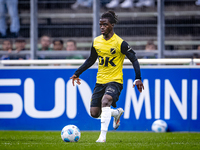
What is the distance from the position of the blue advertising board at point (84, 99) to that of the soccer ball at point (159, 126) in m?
0.16

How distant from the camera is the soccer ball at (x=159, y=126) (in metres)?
7.63

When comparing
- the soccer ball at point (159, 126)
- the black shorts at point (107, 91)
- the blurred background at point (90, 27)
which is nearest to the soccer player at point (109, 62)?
the black shorts at point (107, 91)

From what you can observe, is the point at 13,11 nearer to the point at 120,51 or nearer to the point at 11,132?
the point at 11,132

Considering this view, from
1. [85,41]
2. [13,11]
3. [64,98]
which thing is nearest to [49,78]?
[64,98]

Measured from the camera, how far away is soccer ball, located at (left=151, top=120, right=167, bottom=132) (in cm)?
763

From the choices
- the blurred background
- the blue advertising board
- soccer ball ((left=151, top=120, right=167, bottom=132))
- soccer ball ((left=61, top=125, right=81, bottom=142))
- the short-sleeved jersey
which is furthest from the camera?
→ the blurred background

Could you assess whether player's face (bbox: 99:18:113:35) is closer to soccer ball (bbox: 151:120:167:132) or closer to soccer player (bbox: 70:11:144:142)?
soccer player (bbox: 70:11:144:142)

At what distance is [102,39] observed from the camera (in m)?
5.95

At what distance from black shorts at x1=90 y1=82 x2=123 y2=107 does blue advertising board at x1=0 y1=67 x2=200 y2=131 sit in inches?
78.7

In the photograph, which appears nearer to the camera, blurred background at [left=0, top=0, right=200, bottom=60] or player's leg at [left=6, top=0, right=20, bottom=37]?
blurred background at [left=0, top=0, right=200, bottom=60]

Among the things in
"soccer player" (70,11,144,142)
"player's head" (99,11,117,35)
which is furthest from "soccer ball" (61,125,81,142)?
"player's head" (99,11,117,35)

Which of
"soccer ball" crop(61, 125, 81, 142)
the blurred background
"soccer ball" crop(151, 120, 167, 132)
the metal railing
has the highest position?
the blurred background

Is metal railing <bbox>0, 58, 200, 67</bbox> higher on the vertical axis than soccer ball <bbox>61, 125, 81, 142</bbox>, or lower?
higher

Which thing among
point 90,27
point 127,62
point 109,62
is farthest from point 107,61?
point 90,27
